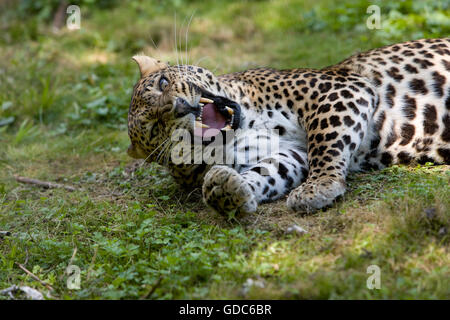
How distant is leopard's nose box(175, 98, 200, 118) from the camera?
5676 millimetres

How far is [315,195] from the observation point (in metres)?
5.29

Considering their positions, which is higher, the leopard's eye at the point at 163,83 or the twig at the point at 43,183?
the leopard's eye at the point at 163,83

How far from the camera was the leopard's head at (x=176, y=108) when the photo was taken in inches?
226

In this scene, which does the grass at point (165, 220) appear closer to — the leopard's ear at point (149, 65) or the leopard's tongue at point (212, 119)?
the leopard's ear at point (149, 65)

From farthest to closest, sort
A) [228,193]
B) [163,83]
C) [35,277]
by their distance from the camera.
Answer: [163,83] → [228,193] → [35,277]

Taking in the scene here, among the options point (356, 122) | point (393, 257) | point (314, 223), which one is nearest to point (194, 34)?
point (356, 122)

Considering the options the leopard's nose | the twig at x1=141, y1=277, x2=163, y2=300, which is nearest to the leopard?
the leopard's nose

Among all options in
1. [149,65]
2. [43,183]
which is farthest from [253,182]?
[43,183]

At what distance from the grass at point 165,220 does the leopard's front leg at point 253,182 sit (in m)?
0.17

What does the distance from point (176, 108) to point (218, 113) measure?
0.55 meters

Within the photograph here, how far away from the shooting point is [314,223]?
5.09m

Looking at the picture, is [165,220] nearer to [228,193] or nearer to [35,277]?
[228,193]

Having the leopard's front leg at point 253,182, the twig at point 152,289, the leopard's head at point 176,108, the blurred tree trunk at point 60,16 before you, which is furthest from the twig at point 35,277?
the blurred tree trunk at point 60,16

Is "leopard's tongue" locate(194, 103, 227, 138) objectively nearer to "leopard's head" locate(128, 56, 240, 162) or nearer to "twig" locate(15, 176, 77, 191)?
"leopard's head" locate(128, 56, 240, 162)
